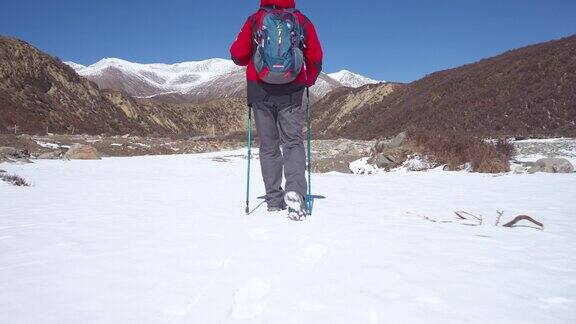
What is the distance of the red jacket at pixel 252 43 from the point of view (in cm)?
372

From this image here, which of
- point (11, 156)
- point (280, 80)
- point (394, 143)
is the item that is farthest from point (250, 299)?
point (11, 156)

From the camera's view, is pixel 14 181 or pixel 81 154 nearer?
pixel 14 181

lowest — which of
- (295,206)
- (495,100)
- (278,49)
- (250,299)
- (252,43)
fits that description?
(250,299)

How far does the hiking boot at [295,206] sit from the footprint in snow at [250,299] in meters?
1.50

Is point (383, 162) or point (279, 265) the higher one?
point (383, 162)

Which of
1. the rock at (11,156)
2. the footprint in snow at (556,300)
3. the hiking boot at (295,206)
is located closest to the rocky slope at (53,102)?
the rock at (11,156)

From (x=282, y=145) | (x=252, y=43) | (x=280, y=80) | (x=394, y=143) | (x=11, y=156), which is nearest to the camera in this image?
(x=280, y=80)

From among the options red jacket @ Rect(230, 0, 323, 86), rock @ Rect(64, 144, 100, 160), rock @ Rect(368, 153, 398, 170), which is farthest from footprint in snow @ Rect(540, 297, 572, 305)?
rock @ Rect(64, 144, 100, 160)

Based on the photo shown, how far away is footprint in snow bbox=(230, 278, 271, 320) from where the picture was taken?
1.62 m

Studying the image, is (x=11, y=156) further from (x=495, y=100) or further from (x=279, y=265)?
(x=495, y=100)

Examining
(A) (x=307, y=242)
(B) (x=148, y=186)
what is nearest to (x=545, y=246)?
(A) (x=307, y=242)

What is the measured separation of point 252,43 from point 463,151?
23.5 ft

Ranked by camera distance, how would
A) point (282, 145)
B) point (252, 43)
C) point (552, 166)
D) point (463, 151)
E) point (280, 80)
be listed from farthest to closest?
point (463, 151) < point (552, 166) < point (282, 145) < point (252, 43) < point (280, 80)

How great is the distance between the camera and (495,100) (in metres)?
29.2
